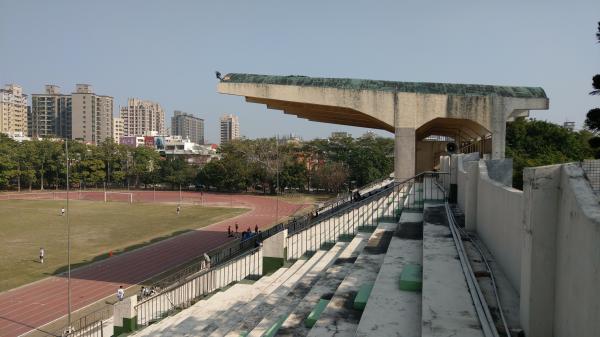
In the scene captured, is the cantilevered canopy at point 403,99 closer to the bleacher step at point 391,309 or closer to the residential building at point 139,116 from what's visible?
the bleacher step at point 391,309

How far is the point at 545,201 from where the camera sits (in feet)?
12.2

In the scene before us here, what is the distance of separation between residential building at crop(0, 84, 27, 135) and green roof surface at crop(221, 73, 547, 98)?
446ft

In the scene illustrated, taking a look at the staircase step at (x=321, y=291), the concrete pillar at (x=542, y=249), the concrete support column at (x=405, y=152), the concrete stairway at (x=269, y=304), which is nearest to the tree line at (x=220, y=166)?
→ the concrete support column at (x=405, y=152)

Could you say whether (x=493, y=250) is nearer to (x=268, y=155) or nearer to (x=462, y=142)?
(x=462, y=142)

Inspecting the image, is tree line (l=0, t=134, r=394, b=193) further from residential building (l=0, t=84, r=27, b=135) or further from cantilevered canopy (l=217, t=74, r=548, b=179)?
residential building (l=0, t=84, r=27, b=135)

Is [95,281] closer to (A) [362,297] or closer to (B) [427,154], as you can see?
(A) [362,297]

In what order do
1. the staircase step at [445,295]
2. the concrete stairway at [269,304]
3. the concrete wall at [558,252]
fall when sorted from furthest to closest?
the concrete stairway at [269,304]
the staircase step at [445,295]
the concrete wall at [558,252]

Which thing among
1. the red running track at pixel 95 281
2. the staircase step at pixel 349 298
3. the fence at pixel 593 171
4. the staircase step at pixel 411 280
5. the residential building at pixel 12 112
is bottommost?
the red running track at pixel 95 281

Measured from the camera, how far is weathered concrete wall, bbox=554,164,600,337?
2615 mm

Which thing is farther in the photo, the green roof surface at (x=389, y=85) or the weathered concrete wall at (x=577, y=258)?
the green roof surface at (x=389, y=85)

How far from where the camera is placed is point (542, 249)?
3.68m

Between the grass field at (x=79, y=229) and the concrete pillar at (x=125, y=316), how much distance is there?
1139cm

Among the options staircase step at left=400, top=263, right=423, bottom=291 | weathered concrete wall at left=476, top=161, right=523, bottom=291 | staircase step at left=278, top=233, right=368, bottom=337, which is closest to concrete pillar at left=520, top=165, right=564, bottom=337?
weathered concrete wall at left=476, top=161, right=523, bottom=291

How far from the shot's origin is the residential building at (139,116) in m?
182
